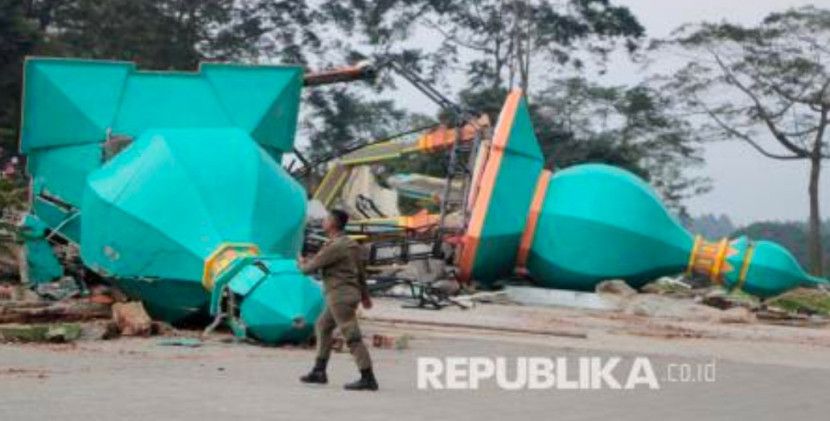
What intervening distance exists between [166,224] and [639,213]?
13807 millimetres

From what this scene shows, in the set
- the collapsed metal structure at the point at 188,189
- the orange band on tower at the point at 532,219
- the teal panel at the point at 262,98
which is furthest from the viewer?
the orange band on tower at the point at 532,219

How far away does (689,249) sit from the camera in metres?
25.2

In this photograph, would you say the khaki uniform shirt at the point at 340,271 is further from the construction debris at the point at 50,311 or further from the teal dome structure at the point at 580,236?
the teal dome structure at the point at 580,236

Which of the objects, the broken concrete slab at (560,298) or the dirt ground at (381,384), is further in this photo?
the broken concrete slab at (560,298)

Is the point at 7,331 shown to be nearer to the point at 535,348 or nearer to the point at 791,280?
the point at 535,348

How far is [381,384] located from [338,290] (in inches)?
34.1

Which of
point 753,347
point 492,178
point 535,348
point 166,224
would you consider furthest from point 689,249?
point 166,224

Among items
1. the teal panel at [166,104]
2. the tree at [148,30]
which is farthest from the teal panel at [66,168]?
the tree at [148,30]

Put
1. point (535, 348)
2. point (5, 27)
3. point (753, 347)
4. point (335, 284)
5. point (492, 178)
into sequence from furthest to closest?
point (5, 27)
point (492, 178)
point (753, 347)
point (535, 348)
point (335, 284)

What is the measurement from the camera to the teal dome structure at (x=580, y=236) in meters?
23.9

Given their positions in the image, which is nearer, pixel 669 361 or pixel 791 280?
pixel 669 361

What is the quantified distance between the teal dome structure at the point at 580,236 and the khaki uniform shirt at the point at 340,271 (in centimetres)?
1419

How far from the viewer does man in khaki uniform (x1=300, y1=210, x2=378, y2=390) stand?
9.31 metres

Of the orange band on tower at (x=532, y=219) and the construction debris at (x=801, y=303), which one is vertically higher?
the orange band on tower at (x=532, y=219)
